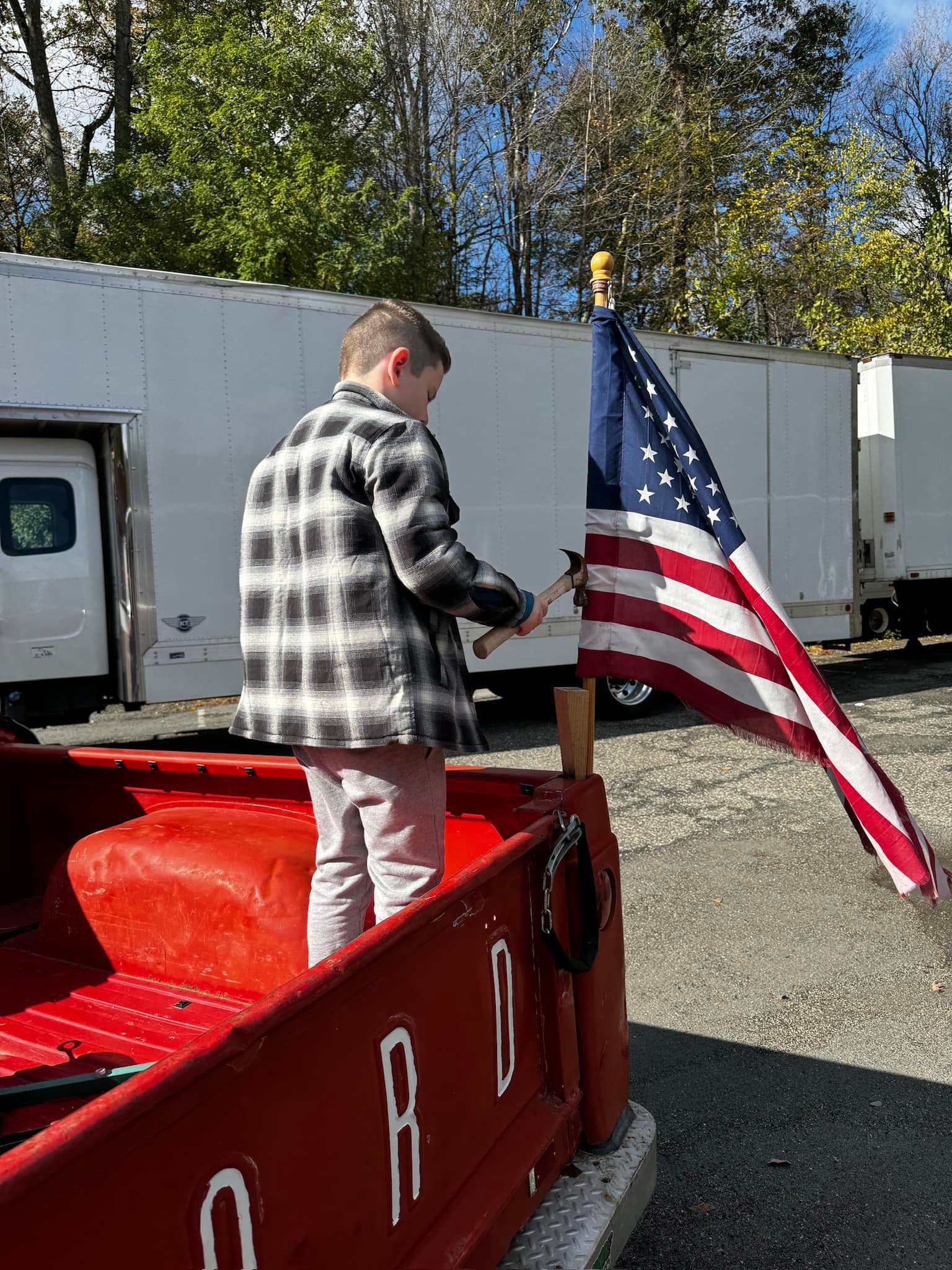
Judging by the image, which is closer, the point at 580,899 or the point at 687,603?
the point at 580,899

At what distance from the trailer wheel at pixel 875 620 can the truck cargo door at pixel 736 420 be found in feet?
8.82

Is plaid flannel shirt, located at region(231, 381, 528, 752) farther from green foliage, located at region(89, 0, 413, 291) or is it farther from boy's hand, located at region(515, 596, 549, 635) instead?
green foliage, located at region(89, 0, 413, 291)

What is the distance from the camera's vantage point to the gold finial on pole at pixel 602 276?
2.75 meters

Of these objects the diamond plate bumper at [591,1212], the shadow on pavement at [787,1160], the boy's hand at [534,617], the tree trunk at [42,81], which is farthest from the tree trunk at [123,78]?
the diamond plate bumper at [591,1212]

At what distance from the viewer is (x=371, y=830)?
223cm

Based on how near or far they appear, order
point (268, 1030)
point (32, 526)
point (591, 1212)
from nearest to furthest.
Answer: point (268, 1030), point (591, 1212), point (32, 526)

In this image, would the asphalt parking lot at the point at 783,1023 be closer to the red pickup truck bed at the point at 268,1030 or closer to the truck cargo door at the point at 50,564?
the red pickup truck bed at the point at 268,1030

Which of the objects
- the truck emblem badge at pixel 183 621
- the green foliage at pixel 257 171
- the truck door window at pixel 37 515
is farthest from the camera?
the green foliage at pixel 257 171

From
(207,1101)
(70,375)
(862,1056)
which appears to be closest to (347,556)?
(207,1101)

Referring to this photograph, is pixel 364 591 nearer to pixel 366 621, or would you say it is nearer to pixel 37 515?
pixel 366 621

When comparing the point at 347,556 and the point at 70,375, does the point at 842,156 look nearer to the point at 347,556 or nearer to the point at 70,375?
the point at 70,375

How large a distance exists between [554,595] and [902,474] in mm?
10985

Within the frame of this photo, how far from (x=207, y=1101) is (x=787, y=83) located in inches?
1000

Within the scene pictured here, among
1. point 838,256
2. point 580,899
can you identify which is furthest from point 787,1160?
point 838,256
